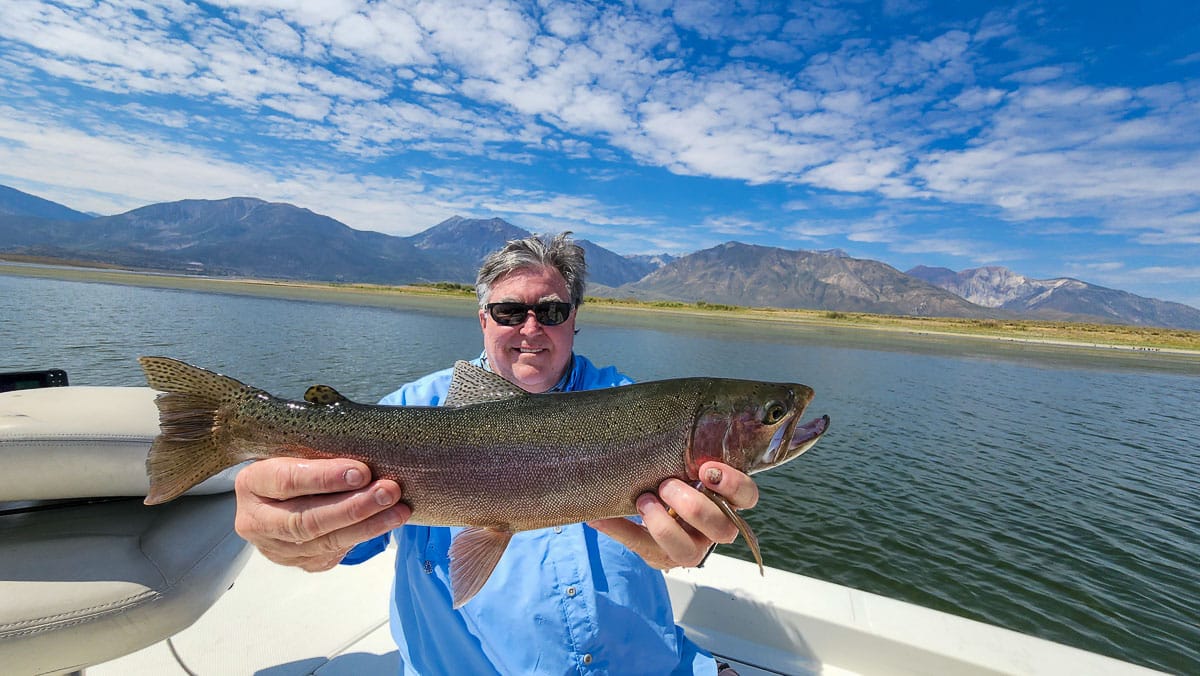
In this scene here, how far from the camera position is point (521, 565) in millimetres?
3221

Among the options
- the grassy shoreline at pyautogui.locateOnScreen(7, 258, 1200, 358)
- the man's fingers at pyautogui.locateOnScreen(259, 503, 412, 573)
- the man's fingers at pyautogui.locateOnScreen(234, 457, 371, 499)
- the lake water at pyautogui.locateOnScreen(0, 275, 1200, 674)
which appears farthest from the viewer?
the grassy shoreline at pyautogui.locateOnScreen(7, 258, 1200, 358)

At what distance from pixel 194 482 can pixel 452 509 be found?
125cm

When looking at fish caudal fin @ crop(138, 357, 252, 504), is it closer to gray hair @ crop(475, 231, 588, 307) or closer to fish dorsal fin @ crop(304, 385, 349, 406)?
fish dorsal fin @ crop(304, 385, 349, 406)

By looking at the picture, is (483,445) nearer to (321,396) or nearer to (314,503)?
(314,503)

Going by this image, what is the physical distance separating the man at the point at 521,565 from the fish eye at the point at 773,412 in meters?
0.39

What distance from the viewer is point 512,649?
3.02 m

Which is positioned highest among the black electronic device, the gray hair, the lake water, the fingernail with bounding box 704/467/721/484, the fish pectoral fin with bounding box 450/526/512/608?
the gray hair

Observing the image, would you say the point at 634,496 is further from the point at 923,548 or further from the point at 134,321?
the point at 134,321

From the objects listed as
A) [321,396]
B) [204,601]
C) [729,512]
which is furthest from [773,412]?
[204,601]

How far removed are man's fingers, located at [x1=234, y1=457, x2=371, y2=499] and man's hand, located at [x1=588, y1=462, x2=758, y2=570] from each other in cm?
124

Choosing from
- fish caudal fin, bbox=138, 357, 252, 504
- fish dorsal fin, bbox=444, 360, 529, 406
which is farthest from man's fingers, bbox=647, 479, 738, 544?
fish caudal fin, bbox=138, 357, 252, 504

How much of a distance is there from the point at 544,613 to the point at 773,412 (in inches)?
68.1

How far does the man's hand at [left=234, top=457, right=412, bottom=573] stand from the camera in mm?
2482

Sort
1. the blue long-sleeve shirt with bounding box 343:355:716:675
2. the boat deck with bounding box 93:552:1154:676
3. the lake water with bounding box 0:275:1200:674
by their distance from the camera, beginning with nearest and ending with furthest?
the blue long-sleeve shirt with bounding box 343:355:716:675 → the boat deck with bounding box 93:552:1154:676 → the lake water with bounding box 0:275:1200:674
